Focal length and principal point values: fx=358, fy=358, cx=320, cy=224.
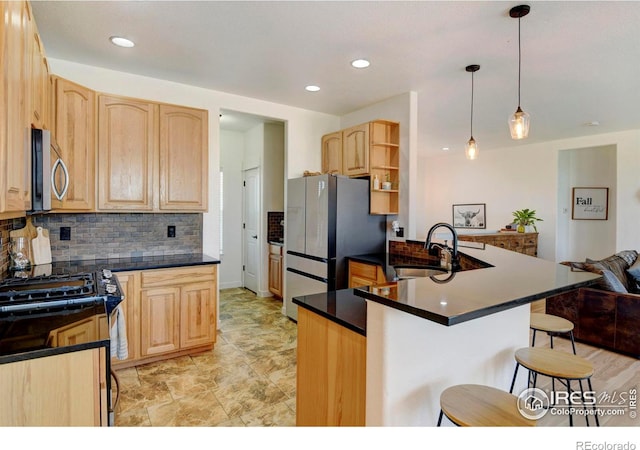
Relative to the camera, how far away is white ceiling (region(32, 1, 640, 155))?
7.36 ft

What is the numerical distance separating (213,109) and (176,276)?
72.7 inches

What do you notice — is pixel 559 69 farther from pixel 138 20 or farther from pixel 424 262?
pixel 138 20

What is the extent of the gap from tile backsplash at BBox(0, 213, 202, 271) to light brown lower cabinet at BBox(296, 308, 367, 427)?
2.22m

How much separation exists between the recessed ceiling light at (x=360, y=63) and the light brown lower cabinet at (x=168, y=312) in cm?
215

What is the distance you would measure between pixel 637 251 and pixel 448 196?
138 inches

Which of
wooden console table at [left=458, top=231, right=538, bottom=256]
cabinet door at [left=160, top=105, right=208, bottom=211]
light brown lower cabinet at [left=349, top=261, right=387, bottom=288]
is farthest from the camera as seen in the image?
wooden console table at [left=458, top=231, right=538, bottom=256]

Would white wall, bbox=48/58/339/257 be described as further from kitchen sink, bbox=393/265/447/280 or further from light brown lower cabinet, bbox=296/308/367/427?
light brown lower cabinet, bbox=296/308/367/427

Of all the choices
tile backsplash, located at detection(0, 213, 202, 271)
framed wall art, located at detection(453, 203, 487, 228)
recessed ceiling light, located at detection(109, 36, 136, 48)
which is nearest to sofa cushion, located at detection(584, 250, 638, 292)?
framed wall art, located at detection(453, 203, 487, 228)

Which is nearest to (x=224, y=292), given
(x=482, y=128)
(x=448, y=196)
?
(x=482, y=128)

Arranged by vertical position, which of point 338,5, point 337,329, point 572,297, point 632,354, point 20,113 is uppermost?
point 338,5

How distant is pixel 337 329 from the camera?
1.58m

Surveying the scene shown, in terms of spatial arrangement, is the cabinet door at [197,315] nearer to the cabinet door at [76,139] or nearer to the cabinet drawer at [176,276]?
the cabinet drawer at [176,276]

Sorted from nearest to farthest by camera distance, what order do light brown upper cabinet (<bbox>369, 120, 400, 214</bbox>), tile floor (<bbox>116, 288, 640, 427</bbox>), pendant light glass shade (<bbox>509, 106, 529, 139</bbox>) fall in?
1. tile floor (<bbox>116, 288, 640, 427</bbox>)
2. pendant light glass shade (<bbox>509, 106, 529, 139</bbox>)
3. light brown upper cabinet (<bbox>369, 120, 400, 214</bbox>)

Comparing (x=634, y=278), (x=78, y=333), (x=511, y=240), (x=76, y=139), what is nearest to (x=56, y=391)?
(x=78, y=333)
